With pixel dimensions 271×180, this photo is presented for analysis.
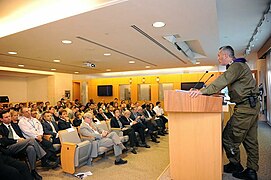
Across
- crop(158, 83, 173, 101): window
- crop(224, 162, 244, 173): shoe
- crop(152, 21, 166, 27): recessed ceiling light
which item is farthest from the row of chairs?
crop(158, 83, 173, 101): window

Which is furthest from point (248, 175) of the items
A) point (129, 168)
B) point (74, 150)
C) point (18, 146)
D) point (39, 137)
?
point (39, 137)

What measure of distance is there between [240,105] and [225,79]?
39 centimetres

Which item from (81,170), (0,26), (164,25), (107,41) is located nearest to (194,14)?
(164,25)

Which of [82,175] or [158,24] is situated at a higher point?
[158,24]

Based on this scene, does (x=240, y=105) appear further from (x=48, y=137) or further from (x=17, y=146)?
(x=48, y=137)

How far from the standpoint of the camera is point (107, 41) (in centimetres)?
497

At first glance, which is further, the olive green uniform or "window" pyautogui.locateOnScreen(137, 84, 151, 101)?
"window" pyautogui.locateOnScreen(137, 84, 151, 101)

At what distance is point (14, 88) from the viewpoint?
1155 centimetres

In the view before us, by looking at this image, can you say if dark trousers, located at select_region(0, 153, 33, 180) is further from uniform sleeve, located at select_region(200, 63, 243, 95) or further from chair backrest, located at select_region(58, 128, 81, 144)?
uniform sleeve, located at select_region(200, 63, 243, 95)

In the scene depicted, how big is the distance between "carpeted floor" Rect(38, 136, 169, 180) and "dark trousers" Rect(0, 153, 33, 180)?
752 mm

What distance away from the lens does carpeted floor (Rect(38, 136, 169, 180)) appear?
3668mm

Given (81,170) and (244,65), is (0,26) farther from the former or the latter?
(244,65)

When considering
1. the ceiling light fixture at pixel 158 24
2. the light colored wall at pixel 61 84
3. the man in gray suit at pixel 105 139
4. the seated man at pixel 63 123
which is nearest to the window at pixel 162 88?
the light colored wall at pixel 61 84

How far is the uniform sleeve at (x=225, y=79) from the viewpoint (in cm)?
223
